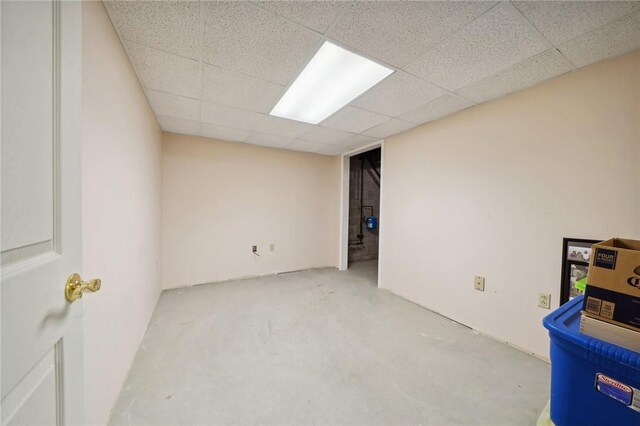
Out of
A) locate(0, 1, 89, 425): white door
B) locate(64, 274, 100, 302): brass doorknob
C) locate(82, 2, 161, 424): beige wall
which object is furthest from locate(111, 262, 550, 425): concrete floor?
locate(64, 274, 100, 302): brass doorknob

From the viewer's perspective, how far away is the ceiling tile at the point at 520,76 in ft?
5.12

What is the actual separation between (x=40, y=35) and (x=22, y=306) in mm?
639

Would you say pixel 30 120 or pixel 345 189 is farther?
pixel 345 189

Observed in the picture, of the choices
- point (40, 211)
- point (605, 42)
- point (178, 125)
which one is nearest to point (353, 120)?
point (605, 42)

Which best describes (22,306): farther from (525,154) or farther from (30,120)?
(525,154)

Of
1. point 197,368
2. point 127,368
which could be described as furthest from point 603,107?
point 127,368

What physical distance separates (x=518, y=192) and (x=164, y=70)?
3.05 m

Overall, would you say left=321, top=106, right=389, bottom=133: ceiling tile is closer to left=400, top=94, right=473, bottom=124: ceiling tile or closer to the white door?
left=400, top=94, right=473, bottom=124: ceiling tile

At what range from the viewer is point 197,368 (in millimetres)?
1678

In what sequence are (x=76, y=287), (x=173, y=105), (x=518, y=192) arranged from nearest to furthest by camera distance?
1. (x=76, y=287)
2. (x=518, y=192)
3. (x=173, y=105)

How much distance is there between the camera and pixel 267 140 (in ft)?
11.4

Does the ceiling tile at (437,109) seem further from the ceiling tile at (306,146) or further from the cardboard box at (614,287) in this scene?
the cardboard box at (614,287)

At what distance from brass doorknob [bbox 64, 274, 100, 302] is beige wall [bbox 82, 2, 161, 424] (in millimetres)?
423

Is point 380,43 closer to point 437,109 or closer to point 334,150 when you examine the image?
point 437,109
